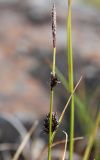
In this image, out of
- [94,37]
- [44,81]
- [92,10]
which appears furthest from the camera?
[92,10]

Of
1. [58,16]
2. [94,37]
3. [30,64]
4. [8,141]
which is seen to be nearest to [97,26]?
[94,37]

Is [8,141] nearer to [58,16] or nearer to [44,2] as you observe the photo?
[58,16]

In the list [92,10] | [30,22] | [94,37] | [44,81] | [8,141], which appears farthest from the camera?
[92,10]

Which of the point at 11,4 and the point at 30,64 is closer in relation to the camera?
the point at 30,64

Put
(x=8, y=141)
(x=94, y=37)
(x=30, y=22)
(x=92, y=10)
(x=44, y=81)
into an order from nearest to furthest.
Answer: (x=8, y=141) → (x=44, y=81) → (x=94, y=37) → (x=30, y=22) → (x=92, y=10)

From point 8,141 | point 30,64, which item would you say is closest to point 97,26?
point 30,64

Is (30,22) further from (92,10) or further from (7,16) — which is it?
(92,10)
